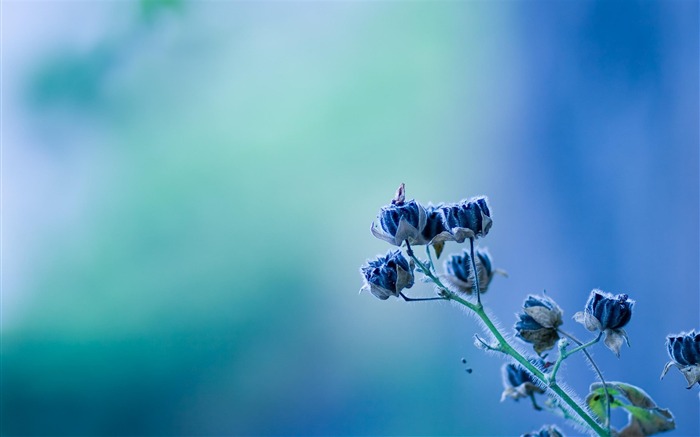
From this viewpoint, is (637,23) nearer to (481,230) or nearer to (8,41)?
(481,230)

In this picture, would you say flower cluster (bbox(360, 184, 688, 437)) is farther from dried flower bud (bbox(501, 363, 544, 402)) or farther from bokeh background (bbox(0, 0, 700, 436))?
bokeh background (bbox(0, 0, 700, 436))

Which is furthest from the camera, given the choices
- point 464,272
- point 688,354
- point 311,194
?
point 311,194

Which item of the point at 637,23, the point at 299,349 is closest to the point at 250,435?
the point at 299,349

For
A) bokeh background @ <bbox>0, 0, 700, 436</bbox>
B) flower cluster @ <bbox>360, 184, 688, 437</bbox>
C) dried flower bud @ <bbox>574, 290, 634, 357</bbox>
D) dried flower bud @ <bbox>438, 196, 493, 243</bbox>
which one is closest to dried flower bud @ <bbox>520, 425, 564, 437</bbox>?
flower cluster @ <bbox>360, 184, 688, 437</bbox>

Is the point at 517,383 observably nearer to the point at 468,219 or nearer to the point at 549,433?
the point at 549,433

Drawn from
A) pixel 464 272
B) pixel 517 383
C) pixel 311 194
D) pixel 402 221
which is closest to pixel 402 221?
pixel 402 221
